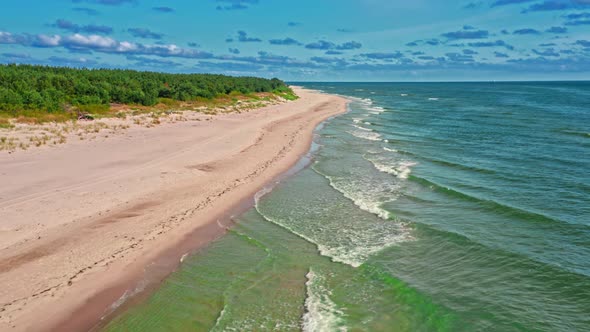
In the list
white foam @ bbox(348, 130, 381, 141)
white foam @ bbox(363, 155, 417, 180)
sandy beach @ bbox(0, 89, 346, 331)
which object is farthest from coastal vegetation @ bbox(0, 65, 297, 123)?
white foam @ bbox(363, 155, 417, 180)

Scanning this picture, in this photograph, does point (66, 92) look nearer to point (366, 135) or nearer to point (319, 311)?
point (366, 135)

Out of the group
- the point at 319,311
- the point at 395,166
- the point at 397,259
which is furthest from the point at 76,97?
the point at 319,311

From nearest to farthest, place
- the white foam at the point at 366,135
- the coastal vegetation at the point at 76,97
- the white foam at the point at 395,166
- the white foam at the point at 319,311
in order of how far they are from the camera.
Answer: the white foam at the point at 319,311 < the white foam at the point at 395,166 < the coastal vegetation at the point at 76,97 < the white foam at the point at 366,135

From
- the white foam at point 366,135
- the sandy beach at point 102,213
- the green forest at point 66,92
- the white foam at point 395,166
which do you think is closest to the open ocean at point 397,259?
the white foam at point 395,166

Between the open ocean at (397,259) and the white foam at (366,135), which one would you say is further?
the white foam at (366,135)

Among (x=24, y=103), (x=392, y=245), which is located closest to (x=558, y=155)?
(x=392, y=245)

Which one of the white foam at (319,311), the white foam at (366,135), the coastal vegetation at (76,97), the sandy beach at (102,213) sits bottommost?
the white foam at (319,311)

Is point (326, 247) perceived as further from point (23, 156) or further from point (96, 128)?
point (96, 128)

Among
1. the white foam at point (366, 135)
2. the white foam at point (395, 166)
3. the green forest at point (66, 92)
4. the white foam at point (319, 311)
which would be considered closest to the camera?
the white foam at point (319, 311)

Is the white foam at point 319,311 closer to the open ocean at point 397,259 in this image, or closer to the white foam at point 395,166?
the open ocean at point 397,259
